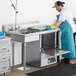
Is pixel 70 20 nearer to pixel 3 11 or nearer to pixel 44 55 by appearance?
pixel 44 55

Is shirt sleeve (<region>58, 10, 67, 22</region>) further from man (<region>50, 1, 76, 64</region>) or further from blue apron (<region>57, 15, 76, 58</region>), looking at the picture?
blue apron (<region>57, 15, 76, 58</region>)

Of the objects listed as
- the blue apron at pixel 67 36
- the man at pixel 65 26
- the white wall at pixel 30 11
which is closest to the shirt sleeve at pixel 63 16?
the man at pixel 65 26

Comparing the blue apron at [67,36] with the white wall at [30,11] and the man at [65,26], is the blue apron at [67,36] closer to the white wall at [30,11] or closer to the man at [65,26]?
the man at [65,26]

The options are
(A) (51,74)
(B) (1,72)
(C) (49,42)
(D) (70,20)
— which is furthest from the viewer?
(C) (49,42)

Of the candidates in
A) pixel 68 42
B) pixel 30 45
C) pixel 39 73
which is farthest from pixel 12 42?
pixel 68 42

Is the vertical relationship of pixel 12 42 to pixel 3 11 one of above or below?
below

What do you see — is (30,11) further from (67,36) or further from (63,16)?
(67,36)

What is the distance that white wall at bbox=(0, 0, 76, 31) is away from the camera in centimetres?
540

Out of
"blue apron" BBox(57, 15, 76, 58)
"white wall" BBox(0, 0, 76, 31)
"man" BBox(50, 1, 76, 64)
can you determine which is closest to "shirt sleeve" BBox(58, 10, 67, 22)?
"man" BBox(50, 1, 76, 64)

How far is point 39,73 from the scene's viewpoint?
17.3 feet

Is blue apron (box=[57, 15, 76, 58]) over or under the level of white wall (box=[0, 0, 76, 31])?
under

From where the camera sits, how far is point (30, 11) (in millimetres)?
5910

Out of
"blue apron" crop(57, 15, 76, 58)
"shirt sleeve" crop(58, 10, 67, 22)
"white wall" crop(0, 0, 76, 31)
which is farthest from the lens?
"blue apron" crop(57, 15, 76, 58)

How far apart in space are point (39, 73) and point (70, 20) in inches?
53.8
